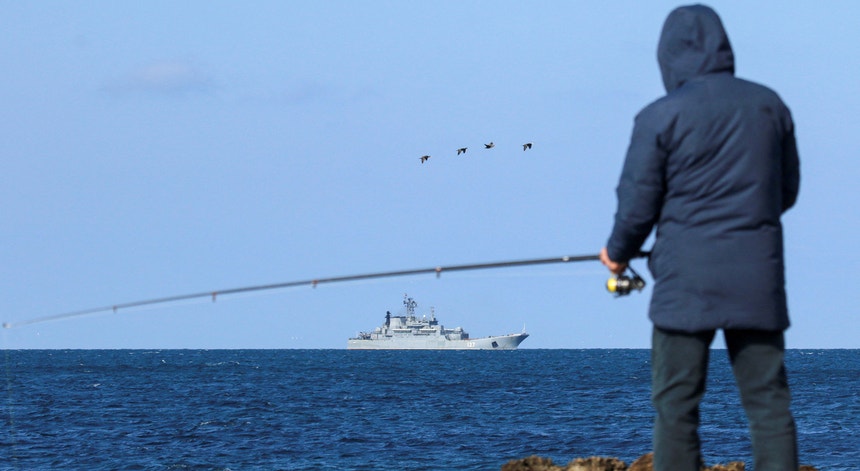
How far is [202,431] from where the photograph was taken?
3184cm

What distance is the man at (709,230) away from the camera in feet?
12.6

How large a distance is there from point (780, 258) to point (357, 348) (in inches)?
5528

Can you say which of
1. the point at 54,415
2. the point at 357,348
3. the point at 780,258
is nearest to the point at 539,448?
the point at 54,415

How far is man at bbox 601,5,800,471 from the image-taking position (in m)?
3.83

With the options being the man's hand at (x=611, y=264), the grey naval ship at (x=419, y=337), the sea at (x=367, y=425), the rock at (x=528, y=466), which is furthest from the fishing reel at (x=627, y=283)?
the grey naval ship at (x=419, y=337)

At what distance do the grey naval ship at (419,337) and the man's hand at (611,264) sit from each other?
401ft

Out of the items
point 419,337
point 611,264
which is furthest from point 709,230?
point 419,337

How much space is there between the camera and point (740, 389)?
158 inches

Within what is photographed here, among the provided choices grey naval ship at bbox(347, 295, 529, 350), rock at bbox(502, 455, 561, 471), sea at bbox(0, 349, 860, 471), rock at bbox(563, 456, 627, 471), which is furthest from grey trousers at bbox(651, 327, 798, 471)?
grey naval ship at bbox(347, 295, 529, 350)

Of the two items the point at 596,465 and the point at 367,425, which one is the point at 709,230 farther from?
the point at 367,425

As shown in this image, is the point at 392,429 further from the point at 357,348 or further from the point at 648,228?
the point at 357,348

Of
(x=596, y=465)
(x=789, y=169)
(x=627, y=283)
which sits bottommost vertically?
(x=596, y=465)

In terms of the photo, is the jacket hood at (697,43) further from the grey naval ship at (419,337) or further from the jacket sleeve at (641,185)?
the grey naval ship at (419,337)

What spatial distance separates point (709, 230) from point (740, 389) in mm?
590
